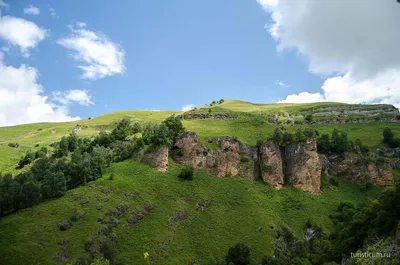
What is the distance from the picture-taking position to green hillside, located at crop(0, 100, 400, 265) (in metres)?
63.3

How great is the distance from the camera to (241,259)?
204ft

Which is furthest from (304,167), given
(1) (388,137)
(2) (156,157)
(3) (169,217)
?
(1) (388,137)

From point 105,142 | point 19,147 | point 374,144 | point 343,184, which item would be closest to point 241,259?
point 343,184

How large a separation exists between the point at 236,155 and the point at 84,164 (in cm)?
4568

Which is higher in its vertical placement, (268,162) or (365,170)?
(268,162)

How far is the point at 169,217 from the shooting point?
74562mm

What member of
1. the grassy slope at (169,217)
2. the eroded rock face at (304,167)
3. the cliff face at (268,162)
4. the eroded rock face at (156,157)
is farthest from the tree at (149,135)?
the eroded rock face at (304,167)

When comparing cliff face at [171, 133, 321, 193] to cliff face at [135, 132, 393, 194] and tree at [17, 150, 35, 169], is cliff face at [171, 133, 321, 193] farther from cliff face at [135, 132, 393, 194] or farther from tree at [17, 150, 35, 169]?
tree at [17, 150, 35, 169]

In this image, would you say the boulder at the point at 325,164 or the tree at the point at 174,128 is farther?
the boulder at the point at 325,164

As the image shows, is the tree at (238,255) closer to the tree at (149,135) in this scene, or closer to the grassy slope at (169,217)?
the grassy slope at (169,217)

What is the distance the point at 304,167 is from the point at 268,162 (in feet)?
36.4

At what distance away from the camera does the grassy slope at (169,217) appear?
63.5 metres

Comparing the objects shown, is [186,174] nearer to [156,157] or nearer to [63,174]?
[156,157]

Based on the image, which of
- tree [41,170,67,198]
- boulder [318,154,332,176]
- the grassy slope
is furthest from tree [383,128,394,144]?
tree [41,170,67,198]
